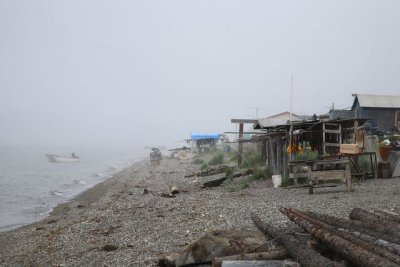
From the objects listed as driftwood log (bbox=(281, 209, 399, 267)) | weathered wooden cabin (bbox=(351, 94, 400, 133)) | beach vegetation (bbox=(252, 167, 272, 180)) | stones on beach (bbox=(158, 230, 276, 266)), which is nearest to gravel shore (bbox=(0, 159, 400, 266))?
stones on beach (bbox=(158, 230, 276, 266))

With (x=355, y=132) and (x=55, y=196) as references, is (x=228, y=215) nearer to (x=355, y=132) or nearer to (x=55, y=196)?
(x=355, y=132)

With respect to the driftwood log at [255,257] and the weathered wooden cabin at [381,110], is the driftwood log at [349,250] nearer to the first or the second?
the driftwood log at [255,257]

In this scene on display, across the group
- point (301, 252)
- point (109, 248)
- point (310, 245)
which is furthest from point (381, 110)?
point (301, 252)

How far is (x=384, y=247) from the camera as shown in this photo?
20.2 ft

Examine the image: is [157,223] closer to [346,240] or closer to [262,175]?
[346,240]

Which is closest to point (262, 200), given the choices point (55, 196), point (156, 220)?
point (156, 220)

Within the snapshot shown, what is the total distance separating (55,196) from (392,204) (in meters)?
23.5

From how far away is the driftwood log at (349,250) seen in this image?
5379mm

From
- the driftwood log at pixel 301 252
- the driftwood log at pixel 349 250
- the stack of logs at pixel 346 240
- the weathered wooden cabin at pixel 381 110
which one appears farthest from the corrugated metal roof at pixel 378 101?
the driftwood log at pixel 349 250

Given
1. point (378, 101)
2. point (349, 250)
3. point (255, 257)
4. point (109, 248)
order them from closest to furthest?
point (349, 250)
point (255, 257)
point (109, 248)
point (378, 101)

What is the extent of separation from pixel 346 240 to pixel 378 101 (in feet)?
126

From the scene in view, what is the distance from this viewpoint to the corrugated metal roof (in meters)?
40.6

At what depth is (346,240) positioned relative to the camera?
651 centimetres

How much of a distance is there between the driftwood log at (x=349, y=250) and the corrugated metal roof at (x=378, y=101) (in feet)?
119
